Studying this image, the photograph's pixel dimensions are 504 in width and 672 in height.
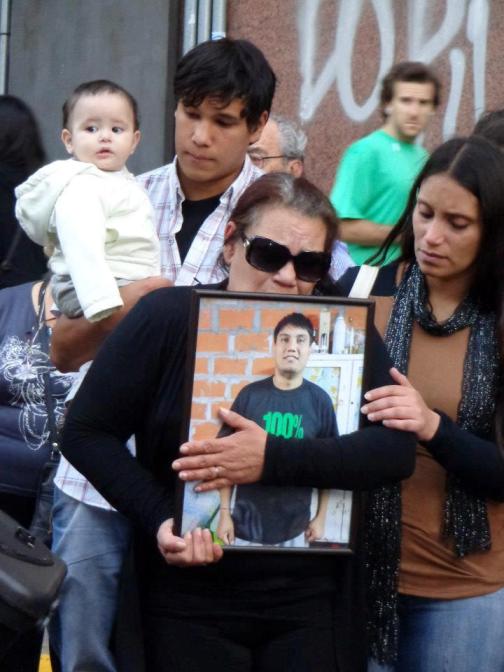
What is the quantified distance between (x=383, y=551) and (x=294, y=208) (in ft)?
2.66

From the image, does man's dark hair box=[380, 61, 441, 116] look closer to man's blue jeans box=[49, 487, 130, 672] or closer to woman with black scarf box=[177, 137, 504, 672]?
woman with black scarf box=[177, 137, 504, 672]

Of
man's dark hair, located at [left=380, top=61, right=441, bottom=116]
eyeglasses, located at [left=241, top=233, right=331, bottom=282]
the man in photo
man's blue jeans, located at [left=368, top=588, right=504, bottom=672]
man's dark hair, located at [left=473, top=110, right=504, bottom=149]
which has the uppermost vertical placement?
man's dark hair, located at [left=380, top=61, right=441, bottom=116]

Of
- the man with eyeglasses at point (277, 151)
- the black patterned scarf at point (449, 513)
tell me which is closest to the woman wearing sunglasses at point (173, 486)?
the black patterned scarf at point (449, 513)

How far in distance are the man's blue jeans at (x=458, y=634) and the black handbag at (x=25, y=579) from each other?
86cm

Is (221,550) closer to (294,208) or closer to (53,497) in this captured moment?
(294,208)

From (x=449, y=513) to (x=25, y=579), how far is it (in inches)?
39.3

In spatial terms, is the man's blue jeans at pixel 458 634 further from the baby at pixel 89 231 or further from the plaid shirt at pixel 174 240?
the baby at pixel 89 231

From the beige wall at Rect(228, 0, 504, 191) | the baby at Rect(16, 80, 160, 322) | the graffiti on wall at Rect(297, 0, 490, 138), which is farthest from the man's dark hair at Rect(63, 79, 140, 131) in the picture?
the graffiti on wall at Rect(297, 0, 490, 138)

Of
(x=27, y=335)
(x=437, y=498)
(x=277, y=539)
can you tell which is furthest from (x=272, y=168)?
(x=277, y=539)

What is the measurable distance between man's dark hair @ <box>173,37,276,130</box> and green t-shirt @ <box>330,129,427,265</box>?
181 centimetres

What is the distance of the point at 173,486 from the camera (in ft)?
9.76

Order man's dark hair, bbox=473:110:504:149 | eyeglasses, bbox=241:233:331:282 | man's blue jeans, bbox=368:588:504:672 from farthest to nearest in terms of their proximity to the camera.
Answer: man's dark hair, bbox=473:110:504:149
man's blue jeans, bbox=368:588:504:672
eyeglasses, bbox=241:233:331:282

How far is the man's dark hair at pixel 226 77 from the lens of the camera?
146 inches

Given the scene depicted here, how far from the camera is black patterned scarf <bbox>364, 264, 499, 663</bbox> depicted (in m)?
3.23
